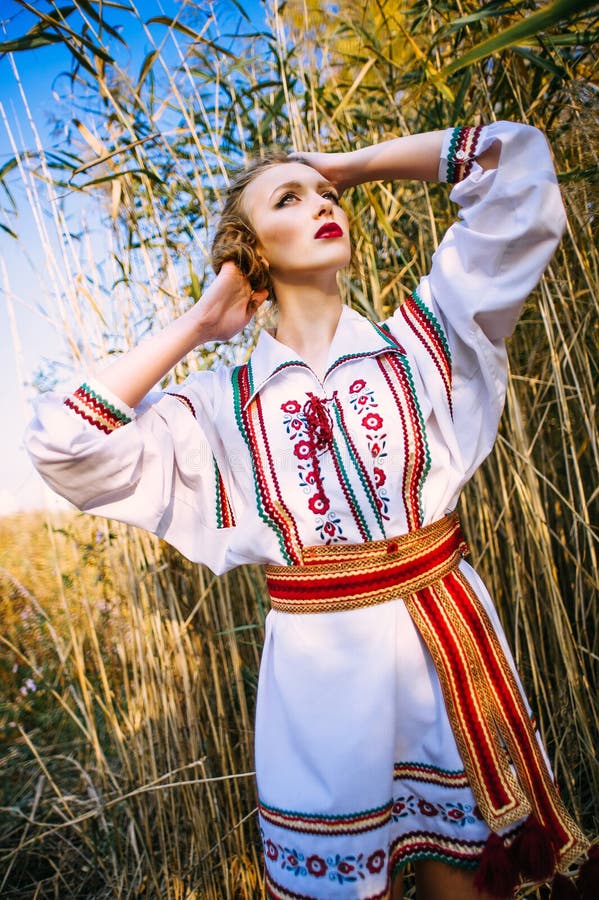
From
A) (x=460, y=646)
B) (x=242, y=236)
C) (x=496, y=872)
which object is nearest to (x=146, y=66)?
(x=242, y=236)

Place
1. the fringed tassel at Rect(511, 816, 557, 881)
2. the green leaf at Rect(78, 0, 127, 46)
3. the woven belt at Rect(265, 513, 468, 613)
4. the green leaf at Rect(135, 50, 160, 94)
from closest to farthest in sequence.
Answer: the fringed tassel at Rect(511, 816, 557, 881) < the woven belt at Rect(265, 513, 468, 613) < the green leaf at Rect(78, 0, 127, 46) < the green leaf at Rect(135, 50, 160, 94)

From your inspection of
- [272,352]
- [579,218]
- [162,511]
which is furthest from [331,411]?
[579,218]

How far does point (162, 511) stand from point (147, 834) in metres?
0.97

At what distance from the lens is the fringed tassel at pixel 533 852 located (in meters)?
0.78

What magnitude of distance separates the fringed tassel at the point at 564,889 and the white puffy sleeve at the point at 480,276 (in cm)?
60

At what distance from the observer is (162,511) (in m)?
1.01

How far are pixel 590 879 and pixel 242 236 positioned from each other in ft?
3.90

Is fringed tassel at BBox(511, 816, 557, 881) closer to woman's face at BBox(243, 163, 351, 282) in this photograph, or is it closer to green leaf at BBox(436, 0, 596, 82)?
woman's face at BBox(243, 163, 351, 282)

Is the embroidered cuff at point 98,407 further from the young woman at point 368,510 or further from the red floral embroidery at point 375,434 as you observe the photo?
the red floral embroidery at point 375,434

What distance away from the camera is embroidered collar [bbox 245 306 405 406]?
982 millimetres

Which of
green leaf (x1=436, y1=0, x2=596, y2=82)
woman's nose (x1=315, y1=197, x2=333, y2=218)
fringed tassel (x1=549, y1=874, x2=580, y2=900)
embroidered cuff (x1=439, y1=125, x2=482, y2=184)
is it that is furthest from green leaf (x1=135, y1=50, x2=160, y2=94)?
fringed tassel (x1=549, y1=874, x2=580, y2=900)

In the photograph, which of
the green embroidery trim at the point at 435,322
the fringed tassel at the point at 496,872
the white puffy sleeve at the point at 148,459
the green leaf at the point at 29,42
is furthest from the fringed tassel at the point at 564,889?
the green leaf at the point at 29,42

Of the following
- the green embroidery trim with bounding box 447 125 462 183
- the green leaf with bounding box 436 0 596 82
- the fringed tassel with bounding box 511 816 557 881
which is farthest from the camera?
the green embroidery trim with bounding box 447 125 462 183

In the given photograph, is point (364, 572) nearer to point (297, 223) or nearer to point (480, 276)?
point (480, 276)
